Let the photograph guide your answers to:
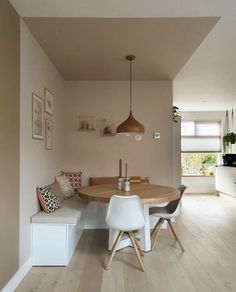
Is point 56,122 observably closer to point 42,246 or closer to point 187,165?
point 42,246

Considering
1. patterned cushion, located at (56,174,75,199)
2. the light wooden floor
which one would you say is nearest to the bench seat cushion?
the light wooden floor

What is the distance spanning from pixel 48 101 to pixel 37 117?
590mm

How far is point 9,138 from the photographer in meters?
2.19

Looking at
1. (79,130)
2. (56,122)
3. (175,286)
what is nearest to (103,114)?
(79,130)

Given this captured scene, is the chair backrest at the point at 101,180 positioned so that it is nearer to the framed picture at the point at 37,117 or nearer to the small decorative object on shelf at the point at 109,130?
the small decorative object on shelf at the point at 109,130

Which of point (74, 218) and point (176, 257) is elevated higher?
point (74, 218)

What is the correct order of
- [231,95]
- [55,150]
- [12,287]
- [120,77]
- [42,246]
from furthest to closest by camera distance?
[231,95], [120,77], [55,150], [42,246], [12,287]

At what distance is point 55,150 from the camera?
401cm

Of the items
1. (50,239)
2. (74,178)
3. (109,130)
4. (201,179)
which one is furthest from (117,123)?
(201,179)

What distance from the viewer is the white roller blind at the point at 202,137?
778cm

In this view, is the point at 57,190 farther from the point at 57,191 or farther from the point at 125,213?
the point at 125,213

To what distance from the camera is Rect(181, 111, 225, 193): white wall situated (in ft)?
25.1

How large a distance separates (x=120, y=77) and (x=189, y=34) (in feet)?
5.71

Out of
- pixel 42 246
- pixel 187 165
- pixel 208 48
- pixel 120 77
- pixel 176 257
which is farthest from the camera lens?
pixel 187 165
